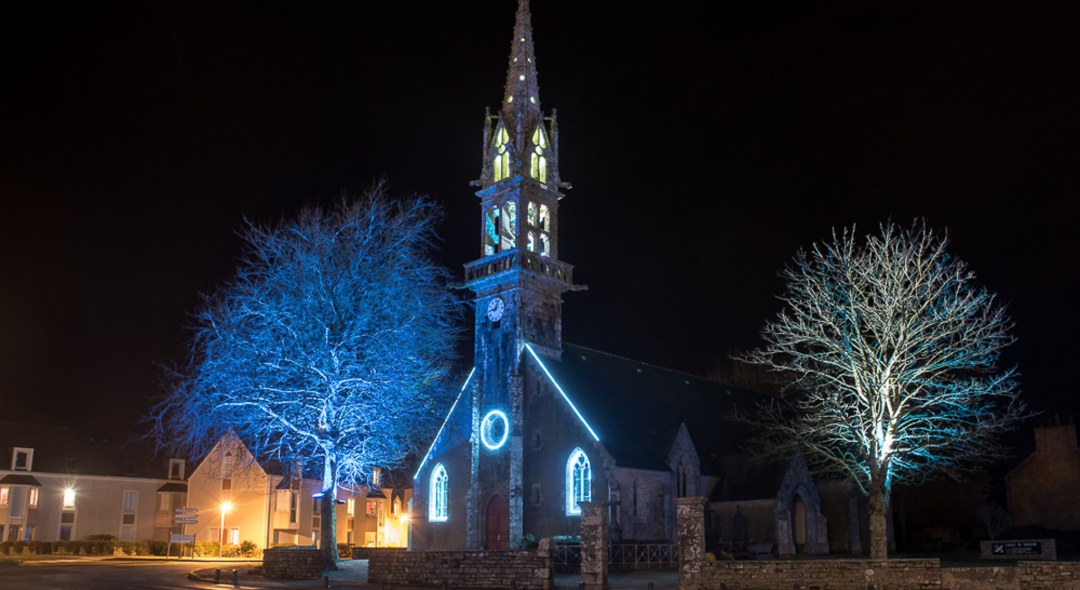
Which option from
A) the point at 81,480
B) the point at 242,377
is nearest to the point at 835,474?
the point at 242,377

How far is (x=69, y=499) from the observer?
58.1 metres

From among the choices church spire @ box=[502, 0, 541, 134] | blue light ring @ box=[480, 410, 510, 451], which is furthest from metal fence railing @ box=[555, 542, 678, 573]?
church spire @ box=[502, 0, 541, 134]

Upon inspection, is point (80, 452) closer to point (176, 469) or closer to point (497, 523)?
point (176, 469)

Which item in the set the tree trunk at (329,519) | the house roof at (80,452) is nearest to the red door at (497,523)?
the tree trunk at (329,519)

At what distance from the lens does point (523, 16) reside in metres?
44.9

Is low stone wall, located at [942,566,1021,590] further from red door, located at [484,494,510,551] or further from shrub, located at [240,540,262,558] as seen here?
shrub, located at [240,540,262,558]

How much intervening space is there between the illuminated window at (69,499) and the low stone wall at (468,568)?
41946 millimetres

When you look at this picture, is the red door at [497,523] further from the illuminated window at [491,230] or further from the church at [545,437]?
the illuminated window at [491,230]

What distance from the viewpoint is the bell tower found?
40.3 meters

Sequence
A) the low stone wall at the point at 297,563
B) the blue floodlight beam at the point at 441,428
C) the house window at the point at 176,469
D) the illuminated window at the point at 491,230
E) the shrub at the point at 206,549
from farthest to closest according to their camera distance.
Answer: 1. the house window at the point at 176,469
2. the shrub at the point at 206,549
3. the illuminated window at the point at 491,230
4. the blue floodlight beam at the point at 441,428
5. the low stone wall at the point at 297,563

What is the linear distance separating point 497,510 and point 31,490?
1376 inches

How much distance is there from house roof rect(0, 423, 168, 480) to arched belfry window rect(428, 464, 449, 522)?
23211mm

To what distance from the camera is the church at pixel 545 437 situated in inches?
1507

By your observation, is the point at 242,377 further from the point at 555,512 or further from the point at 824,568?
the point at 824,568
